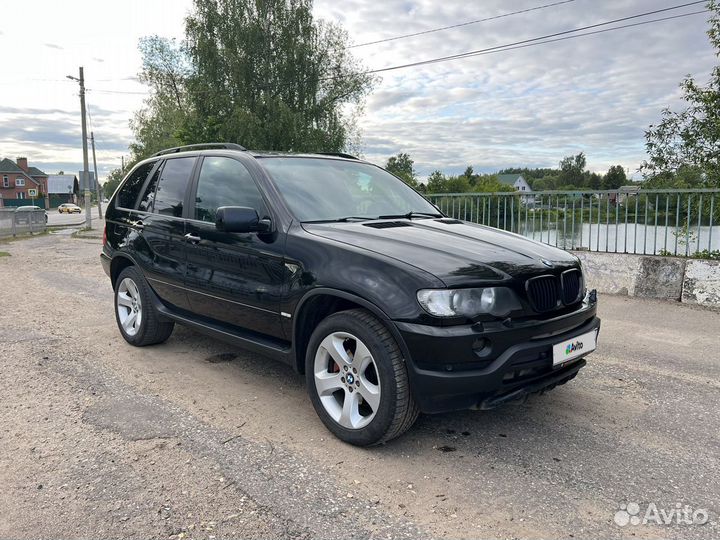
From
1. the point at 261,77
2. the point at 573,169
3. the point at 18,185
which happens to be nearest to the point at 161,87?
the point at 261,77

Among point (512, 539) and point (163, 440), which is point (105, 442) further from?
point (512, 539)

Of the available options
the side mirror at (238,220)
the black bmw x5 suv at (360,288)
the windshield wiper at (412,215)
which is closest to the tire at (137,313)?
the black bmw x5 suv at (360,288)

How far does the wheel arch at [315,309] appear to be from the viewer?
3014 millimetres

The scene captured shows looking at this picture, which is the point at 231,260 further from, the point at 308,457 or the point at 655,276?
the point at 655,276

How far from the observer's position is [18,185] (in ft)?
302

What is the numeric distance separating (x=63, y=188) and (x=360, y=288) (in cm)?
12384

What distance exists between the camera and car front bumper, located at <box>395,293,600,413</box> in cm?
277

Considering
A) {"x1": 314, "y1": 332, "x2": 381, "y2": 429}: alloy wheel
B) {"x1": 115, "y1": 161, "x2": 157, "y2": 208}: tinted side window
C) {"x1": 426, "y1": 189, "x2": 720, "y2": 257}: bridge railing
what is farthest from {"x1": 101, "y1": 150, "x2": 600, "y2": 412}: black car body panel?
{"x1": 426, "y1": 189, "x2": 720, "y2": 257}: bridge railing

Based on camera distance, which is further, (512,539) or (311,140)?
(311,140)

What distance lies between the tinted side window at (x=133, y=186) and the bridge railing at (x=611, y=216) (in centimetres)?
476

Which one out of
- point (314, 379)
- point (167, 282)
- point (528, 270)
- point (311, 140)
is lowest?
point (314, 379)

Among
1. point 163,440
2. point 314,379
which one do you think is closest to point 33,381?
point 163,440

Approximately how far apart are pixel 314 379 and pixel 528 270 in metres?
1.43

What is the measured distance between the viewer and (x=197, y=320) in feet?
14.4
